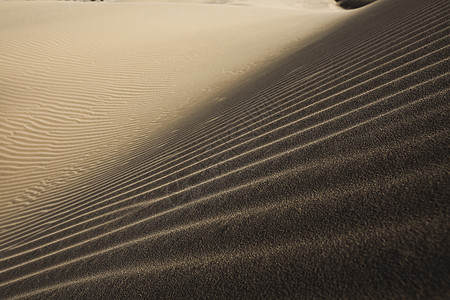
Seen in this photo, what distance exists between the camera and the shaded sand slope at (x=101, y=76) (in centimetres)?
535

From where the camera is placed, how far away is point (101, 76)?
8266mm

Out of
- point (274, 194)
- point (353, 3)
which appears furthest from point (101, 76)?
point (353, 3)

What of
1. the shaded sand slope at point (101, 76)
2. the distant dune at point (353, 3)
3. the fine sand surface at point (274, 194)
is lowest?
the distant dune at point (353, 3)

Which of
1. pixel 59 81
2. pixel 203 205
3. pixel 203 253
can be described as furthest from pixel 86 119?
pixel 203 253

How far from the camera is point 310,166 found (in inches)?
58.9

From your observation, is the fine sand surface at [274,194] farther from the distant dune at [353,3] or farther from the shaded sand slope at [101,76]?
the distant dune at [353,3]

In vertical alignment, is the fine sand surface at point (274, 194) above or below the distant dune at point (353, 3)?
above

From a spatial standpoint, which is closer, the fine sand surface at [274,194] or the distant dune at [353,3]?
the fine sand surface at [274,194]

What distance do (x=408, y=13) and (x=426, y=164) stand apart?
10.4ft

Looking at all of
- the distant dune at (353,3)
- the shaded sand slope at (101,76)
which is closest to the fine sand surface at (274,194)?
the shaded sand slope at (101,76)

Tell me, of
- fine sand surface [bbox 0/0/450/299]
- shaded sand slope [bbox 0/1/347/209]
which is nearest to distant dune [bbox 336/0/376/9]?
shaded sand slope [bbox 0/1/347/209]

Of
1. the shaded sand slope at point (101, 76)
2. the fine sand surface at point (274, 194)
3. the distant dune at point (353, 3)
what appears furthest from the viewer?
the distant dune at point (353, 3)

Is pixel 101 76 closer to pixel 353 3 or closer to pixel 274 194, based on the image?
pixel 274 194

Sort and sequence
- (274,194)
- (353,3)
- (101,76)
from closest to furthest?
(274,194) < (101,76) < (353,3)
